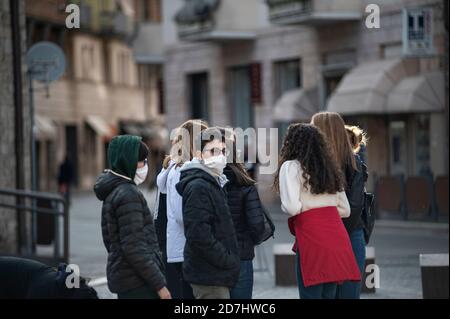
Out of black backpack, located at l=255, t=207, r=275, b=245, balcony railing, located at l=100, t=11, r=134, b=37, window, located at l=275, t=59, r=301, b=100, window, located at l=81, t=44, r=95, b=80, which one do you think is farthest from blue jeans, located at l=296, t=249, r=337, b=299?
balcony railing, located at l=100, t=11, r=134, b=37

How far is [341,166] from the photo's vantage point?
9.48m

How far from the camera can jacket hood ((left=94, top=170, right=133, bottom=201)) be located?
26.3ft

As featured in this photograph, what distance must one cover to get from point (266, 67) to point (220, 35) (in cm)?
186

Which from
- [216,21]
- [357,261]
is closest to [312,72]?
[216,21]

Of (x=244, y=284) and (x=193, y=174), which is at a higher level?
(x=193, y=174)

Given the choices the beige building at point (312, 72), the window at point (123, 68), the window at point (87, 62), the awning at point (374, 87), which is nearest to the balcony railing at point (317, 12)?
the beige building at point (312, 72)

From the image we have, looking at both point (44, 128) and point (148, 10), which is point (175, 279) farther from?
point (148, 10)

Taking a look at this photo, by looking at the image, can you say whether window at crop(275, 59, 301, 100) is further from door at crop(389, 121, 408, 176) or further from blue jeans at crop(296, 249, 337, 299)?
blue jeans at crop(296, 249, 337, 299)

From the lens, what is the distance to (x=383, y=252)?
19.7 metres

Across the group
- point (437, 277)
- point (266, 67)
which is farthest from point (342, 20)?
point (437, 277)

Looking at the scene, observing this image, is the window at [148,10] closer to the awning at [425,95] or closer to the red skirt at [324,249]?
the awning at [425,95]

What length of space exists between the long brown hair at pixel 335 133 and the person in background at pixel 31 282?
8.61 ft

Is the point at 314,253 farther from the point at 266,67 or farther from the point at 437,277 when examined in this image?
the point at 266,67

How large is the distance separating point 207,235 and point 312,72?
84.0 ft
